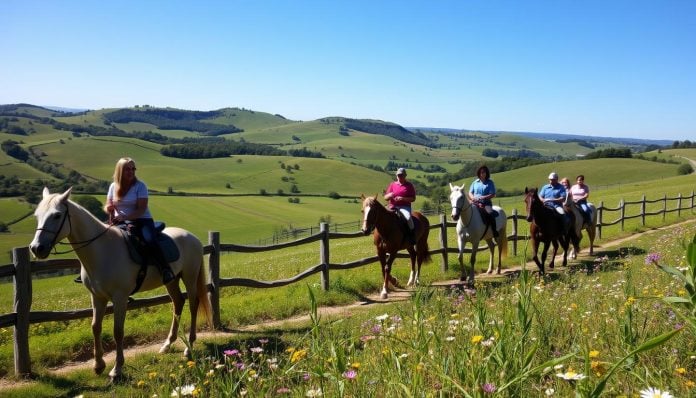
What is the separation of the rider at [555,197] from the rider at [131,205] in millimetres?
11024

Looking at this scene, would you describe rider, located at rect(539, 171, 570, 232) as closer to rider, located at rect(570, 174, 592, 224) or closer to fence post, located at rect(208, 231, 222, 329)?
rider, located at rect(570, 174, 592, 224)

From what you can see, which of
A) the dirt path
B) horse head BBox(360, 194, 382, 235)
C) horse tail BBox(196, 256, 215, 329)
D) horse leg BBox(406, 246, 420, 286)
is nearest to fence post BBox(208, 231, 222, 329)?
the dirt path

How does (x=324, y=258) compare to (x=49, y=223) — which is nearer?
(x=49, y=223)

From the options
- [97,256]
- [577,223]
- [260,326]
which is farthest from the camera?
[577,223]

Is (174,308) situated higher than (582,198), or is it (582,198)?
(582,198)

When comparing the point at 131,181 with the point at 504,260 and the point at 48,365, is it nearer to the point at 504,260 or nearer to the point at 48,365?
the point at 48,365

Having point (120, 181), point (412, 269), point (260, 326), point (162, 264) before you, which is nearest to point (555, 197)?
point (412, 269)

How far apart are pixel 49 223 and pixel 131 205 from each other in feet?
3.91

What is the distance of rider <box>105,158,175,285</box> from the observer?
6.57 m

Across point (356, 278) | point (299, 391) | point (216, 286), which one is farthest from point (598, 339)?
point (356, 278)

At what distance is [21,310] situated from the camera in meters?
6.39

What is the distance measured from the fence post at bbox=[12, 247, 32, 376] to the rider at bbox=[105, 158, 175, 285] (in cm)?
122

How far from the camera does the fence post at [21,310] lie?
6.32 meters

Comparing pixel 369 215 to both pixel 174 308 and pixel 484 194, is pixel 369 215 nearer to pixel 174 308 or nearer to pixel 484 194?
pixel 484 194
